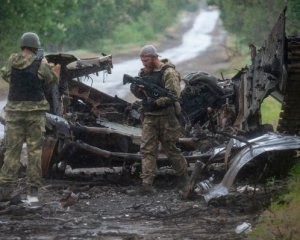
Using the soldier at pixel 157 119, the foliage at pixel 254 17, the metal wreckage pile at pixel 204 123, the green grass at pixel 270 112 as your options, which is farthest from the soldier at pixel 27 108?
the foliage at pixel 254 17

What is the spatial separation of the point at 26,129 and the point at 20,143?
16 centimetres

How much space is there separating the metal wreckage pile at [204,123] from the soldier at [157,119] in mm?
178

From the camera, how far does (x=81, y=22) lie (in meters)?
45.3

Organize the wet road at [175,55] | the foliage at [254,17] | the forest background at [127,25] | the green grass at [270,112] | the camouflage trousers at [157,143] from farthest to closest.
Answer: the foliage at [254,17], the wet road at [175,55], the green grass at [270,112], the camouflage trousers at [157,143], the forest background at [127,25]

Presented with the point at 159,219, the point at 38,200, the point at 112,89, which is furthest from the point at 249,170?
the point at 112,89

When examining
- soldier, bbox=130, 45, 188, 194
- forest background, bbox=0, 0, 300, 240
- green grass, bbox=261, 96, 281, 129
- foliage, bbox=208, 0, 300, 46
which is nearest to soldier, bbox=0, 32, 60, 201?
soldier, bbox=130, 45, 188, 194

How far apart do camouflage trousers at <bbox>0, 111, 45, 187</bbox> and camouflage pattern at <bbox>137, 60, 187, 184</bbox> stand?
1.31m

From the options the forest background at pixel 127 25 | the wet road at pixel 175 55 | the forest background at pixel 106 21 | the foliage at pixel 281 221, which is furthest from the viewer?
the forest background at pixel 106 21

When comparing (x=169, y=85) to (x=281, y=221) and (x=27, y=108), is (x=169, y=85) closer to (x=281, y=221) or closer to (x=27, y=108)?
(x=27, y=108)

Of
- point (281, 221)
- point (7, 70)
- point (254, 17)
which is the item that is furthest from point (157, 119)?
point (254, 17)

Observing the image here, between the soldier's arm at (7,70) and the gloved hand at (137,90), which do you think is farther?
the gloved hand at (137,90)

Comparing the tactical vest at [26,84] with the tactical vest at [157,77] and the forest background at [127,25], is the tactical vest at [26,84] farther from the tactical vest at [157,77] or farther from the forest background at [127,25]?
the forest background at [127,25]

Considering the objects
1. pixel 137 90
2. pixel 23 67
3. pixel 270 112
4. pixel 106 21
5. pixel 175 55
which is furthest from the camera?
pixel 106 21

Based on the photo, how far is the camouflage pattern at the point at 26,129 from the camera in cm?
800
